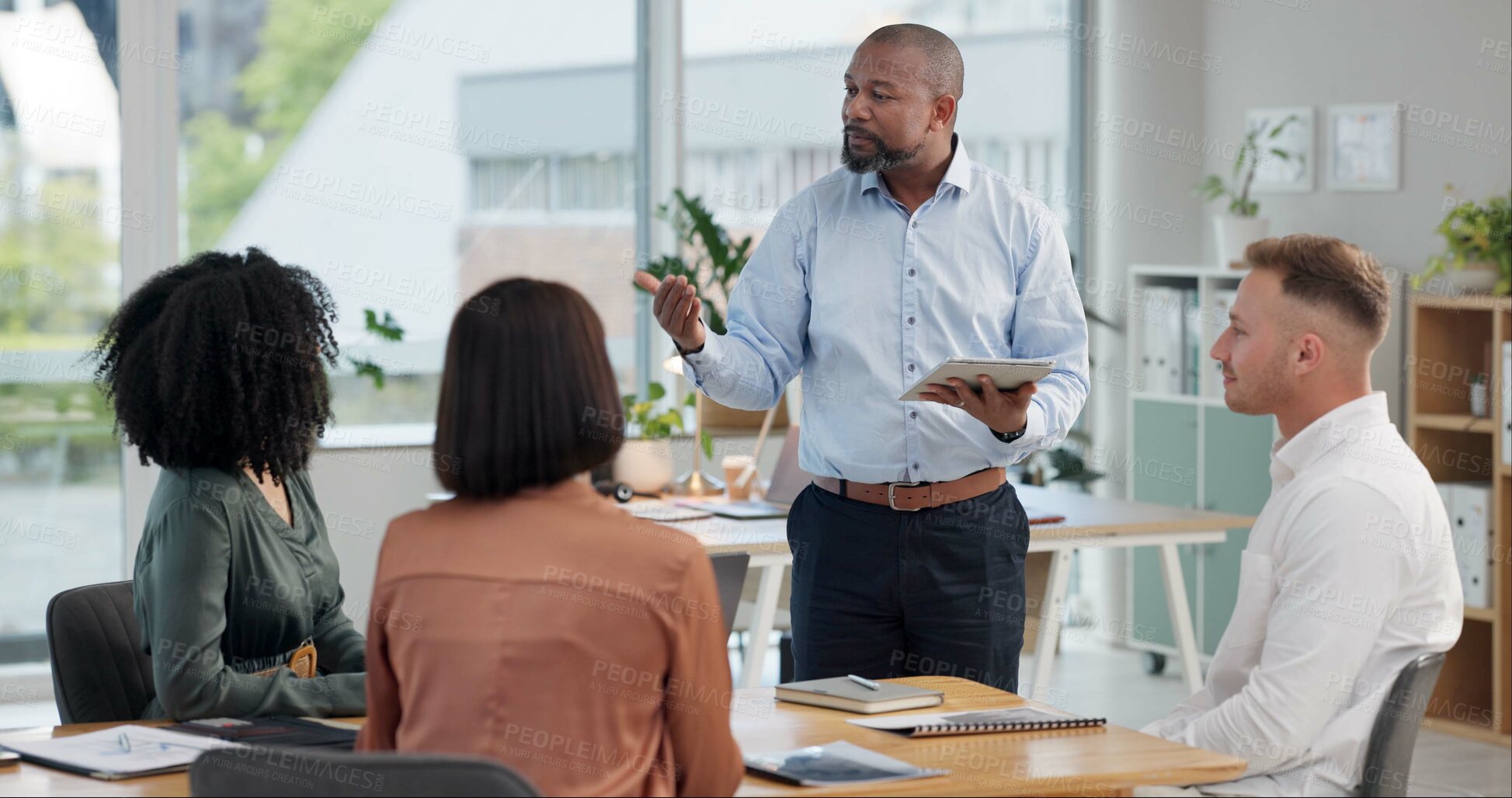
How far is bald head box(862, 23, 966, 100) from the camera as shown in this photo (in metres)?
2.82

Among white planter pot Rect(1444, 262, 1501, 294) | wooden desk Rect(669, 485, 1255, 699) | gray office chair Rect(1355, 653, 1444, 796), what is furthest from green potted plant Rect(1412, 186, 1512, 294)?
gray office chair Rect(1355, 653, 1444, 796)

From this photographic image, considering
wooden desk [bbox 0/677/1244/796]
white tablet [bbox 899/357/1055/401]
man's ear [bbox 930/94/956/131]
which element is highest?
man's ear [bbox 930/94/956/131]

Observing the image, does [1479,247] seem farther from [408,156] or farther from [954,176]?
[408,156]

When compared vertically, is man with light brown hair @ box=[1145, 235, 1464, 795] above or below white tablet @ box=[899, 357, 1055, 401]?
below

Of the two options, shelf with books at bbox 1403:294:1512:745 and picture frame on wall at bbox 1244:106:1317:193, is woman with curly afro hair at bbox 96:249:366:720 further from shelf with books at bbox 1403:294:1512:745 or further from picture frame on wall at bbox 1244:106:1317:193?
picture frame on wall at bbox 1244:106:1317:193

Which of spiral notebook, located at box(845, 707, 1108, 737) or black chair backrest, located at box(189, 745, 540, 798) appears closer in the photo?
black chair backrest, located at box(189, 745, 540, 798)

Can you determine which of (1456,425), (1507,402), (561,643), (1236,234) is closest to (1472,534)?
(1456,425)

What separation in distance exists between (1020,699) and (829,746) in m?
0.44

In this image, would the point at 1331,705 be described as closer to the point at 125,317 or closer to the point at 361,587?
the point at 125,317

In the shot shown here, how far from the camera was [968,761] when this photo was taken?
76.2 inches

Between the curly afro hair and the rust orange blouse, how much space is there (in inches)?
26.3

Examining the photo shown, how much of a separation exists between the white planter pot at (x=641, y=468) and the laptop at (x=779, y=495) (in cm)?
17

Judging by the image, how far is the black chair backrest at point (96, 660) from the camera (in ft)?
7.70

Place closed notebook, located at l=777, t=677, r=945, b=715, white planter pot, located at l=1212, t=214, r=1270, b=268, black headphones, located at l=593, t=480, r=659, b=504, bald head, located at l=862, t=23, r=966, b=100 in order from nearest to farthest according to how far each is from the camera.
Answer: closed notebook, located at l=777, t=677, r=945, b=715 → bald head, located at l=862, t=23, r=966, b=100 → black headphones, located at l=593, t=480, r=659, b=504 → white planter pot, located at l=1212, t=214, r=1270, b=268
